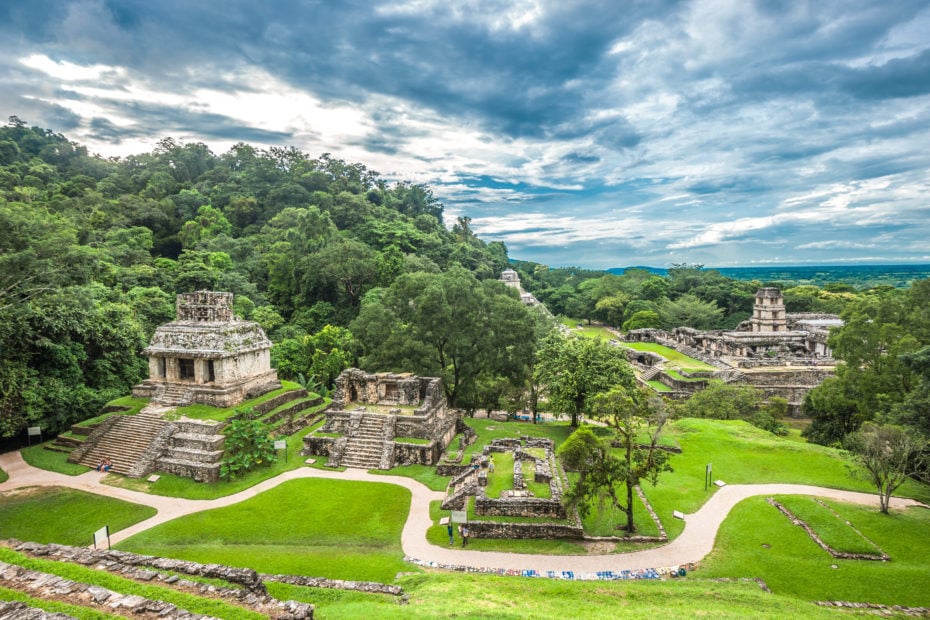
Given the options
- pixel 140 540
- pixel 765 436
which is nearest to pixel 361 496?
pixel 140 540

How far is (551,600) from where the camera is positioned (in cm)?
1037

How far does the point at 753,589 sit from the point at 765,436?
1507 cm

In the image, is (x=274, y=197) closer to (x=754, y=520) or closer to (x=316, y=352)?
(x=316, y=352)

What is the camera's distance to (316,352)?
32.3 m

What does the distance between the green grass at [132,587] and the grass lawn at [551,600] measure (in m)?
1.66

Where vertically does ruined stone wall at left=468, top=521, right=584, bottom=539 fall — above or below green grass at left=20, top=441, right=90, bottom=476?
below

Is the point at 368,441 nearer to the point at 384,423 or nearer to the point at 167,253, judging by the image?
the point at 384,423

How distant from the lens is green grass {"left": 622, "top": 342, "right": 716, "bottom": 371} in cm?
3903

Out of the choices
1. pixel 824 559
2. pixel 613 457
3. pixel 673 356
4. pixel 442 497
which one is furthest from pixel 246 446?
pixel 673 356

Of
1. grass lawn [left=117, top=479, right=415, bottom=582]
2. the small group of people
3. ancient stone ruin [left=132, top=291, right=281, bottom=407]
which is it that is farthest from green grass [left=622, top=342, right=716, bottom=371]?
ancient stone ruin [left=132, top=291, right=281, bottom=407]

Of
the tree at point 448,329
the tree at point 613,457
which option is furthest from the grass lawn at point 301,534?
the tree at point 448,329

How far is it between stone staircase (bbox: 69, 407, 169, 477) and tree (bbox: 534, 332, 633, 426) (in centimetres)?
1834

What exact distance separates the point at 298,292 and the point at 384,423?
93.3ft

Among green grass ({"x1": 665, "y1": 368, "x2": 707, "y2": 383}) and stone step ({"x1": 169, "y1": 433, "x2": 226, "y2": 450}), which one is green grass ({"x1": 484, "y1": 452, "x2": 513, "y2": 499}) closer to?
stone step ({"x1": 169, "y1": 433, "x2": 226, "y2": 450})
